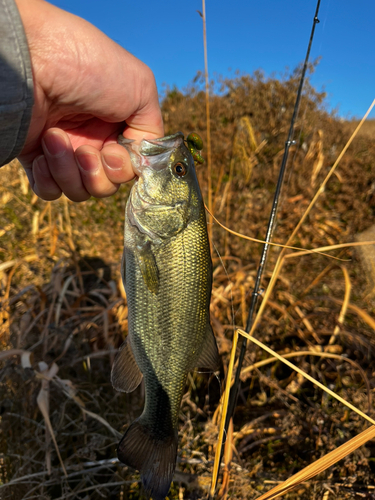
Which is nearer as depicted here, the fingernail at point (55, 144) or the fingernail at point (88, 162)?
the fingernail at point (55, 144)

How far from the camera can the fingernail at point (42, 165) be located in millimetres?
1991

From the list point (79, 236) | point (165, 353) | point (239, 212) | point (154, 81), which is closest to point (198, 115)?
point (239, 212)

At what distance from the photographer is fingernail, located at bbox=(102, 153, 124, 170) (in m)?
1.88

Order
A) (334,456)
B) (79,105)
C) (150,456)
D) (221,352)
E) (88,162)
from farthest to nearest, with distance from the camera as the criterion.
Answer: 1. (221,352)
2. (88,162)
3. (79,105)
4. (150,456)
5. (334,456)

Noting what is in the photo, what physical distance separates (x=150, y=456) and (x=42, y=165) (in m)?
1.75

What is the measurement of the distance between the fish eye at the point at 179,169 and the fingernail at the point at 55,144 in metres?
0.70

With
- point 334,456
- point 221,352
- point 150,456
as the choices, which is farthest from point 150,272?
point 221,352

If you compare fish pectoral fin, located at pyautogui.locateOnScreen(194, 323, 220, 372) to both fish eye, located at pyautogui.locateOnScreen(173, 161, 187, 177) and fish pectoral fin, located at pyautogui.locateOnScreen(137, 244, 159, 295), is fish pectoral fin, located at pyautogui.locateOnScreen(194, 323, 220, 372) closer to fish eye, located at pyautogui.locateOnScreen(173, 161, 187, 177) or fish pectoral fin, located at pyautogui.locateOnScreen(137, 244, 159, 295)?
fish pectoral fin, located at pyautogui.locateOnScreen(137, 244, 159, 295)

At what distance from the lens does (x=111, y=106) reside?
1.81 meters

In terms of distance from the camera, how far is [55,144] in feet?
6.09

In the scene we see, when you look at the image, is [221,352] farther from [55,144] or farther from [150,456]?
[55,144]

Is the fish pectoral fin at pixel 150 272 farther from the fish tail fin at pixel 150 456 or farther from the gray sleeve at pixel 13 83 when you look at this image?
the gray sleeve at pixel 13 83

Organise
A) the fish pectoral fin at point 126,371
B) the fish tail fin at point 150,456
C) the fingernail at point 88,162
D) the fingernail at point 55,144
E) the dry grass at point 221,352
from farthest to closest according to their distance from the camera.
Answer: the dry grass at point 221,352 < the fingernail at point 88,162 < the fingernail at point 55,144 < the fish pectoral fin at point 126,371 < the fish tail fin at point 150,456

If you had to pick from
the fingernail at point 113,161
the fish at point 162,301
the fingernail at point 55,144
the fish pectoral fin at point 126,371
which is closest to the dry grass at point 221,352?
the fish at point 162,301
